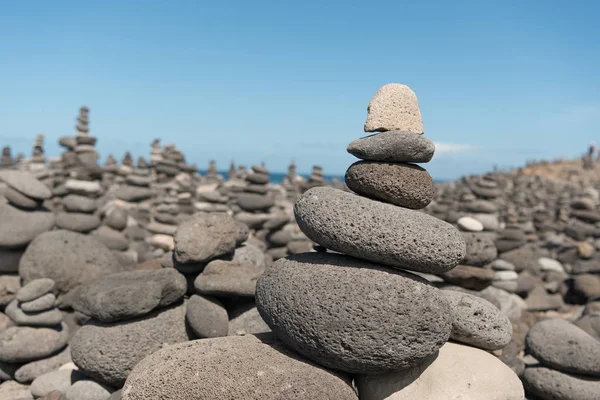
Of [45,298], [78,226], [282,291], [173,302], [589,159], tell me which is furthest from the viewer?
[589,159]

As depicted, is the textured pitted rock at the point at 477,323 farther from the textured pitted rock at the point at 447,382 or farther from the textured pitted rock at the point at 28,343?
the textured pitted rock at the point at 28,343

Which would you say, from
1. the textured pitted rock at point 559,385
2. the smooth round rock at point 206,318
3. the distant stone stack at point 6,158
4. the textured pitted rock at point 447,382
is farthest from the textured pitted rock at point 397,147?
the distant stone stack at point 6,158

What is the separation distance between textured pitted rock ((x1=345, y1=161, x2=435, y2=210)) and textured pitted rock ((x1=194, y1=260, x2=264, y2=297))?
6.09ft

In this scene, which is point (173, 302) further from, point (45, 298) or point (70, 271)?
point (70, 271)

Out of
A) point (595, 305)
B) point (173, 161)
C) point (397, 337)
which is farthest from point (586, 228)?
point (173, 161)

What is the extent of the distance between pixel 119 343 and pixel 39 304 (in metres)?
1.97

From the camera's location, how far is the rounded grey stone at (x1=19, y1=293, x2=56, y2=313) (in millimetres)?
6281

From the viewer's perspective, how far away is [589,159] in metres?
50.8

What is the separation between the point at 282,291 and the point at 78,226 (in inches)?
→ 278

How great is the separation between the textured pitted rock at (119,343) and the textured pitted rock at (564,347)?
4478mm

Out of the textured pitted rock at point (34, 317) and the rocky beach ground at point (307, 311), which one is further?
the textured pitted rock at point (34, 317)

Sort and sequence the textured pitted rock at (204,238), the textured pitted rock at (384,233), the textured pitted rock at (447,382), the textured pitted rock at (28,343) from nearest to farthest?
the textured pitted rock at (384,233) → the textured pitted rock at (447,382) → the textured pitted rock at (204,238) → the textured pitted rock at (28,343)

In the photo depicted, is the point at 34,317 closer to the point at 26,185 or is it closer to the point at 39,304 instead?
the point at 39,304

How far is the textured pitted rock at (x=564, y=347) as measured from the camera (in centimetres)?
556
